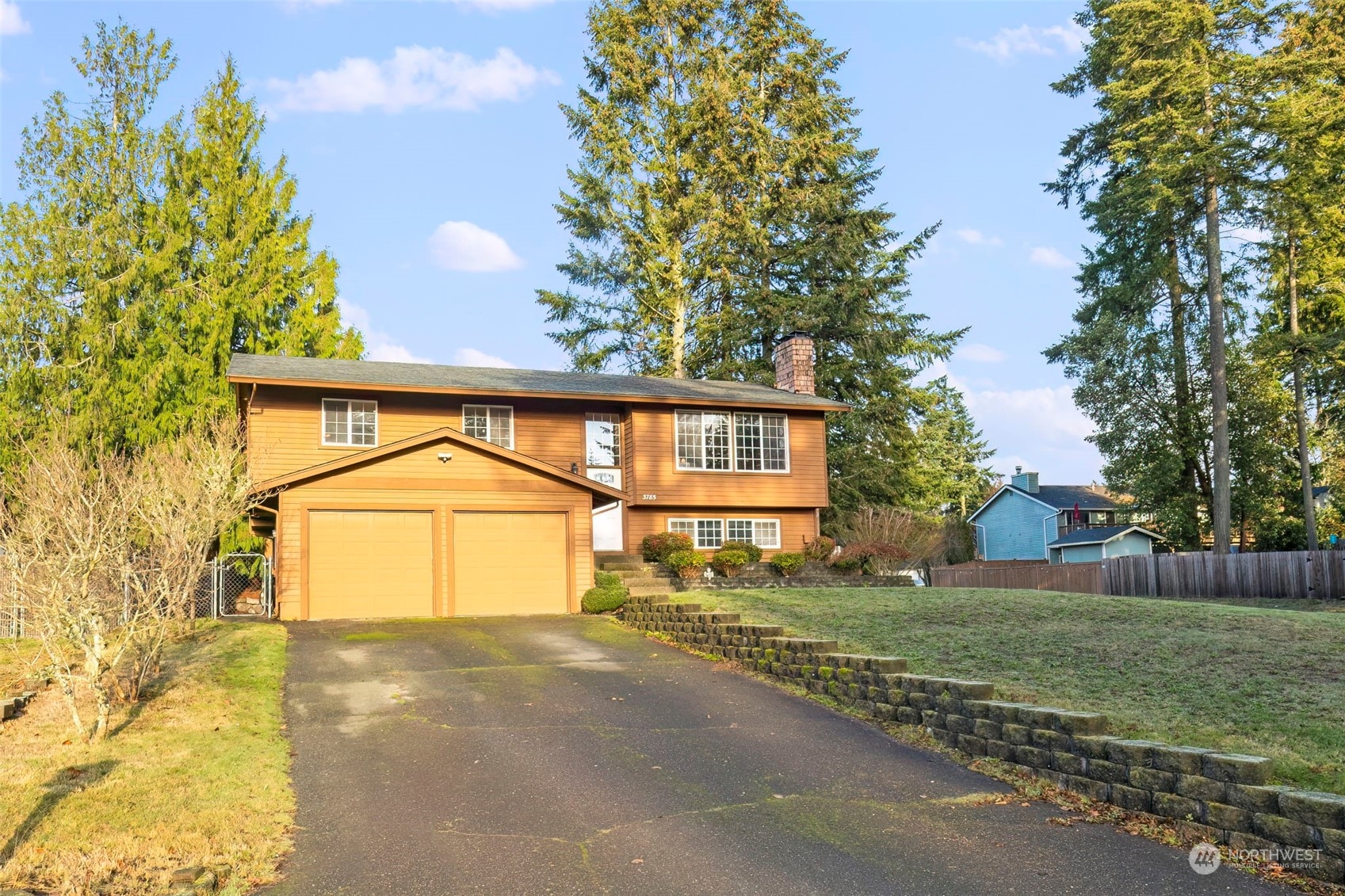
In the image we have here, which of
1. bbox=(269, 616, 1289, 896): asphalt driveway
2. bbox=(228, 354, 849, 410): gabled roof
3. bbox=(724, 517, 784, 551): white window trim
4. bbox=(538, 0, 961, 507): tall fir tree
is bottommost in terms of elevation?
bbox=(269, 616, 1289, 896): asphalt driveway

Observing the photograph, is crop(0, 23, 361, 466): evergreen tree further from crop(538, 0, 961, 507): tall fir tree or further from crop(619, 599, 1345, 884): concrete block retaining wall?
crop(619, 599, 1345, 884): concrete block retaining wall

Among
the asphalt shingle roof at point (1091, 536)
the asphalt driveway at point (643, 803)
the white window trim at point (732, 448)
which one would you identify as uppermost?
the white window trim at point (732, 448)

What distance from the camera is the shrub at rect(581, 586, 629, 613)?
756 inches

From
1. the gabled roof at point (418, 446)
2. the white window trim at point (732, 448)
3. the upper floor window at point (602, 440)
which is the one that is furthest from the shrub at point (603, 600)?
the white window trim at point (732, 448)

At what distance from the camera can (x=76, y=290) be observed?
27422mm

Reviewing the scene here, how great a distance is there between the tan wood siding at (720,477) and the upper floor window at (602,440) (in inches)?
25.4

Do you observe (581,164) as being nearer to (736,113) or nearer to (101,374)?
(736,113)

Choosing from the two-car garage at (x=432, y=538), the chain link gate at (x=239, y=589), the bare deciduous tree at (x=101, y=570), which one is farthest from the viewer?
the chain link gate at (x=239, y=589)

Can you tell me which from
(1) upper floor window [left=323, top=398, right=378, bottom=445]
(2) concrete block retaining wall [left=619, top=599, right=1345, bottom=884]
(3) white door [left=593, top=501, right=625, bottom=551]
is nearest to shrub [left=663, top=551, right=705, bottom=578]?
(3) white door [left=593, top=501, right=625, bottom=551]

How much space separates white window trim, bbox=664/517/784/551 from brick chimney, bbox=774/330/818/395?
3.87 meters

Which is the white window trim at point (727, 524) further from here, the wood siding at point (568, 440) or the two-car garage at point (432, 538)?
the two-car garage at point (432, 538)

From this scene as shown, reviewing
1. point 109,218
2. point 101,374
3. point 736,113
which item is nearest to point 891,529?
point 736,113

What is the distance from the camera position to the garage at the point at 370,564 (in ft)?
59.7

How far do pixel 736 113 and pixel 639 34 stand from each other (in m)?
4.61
